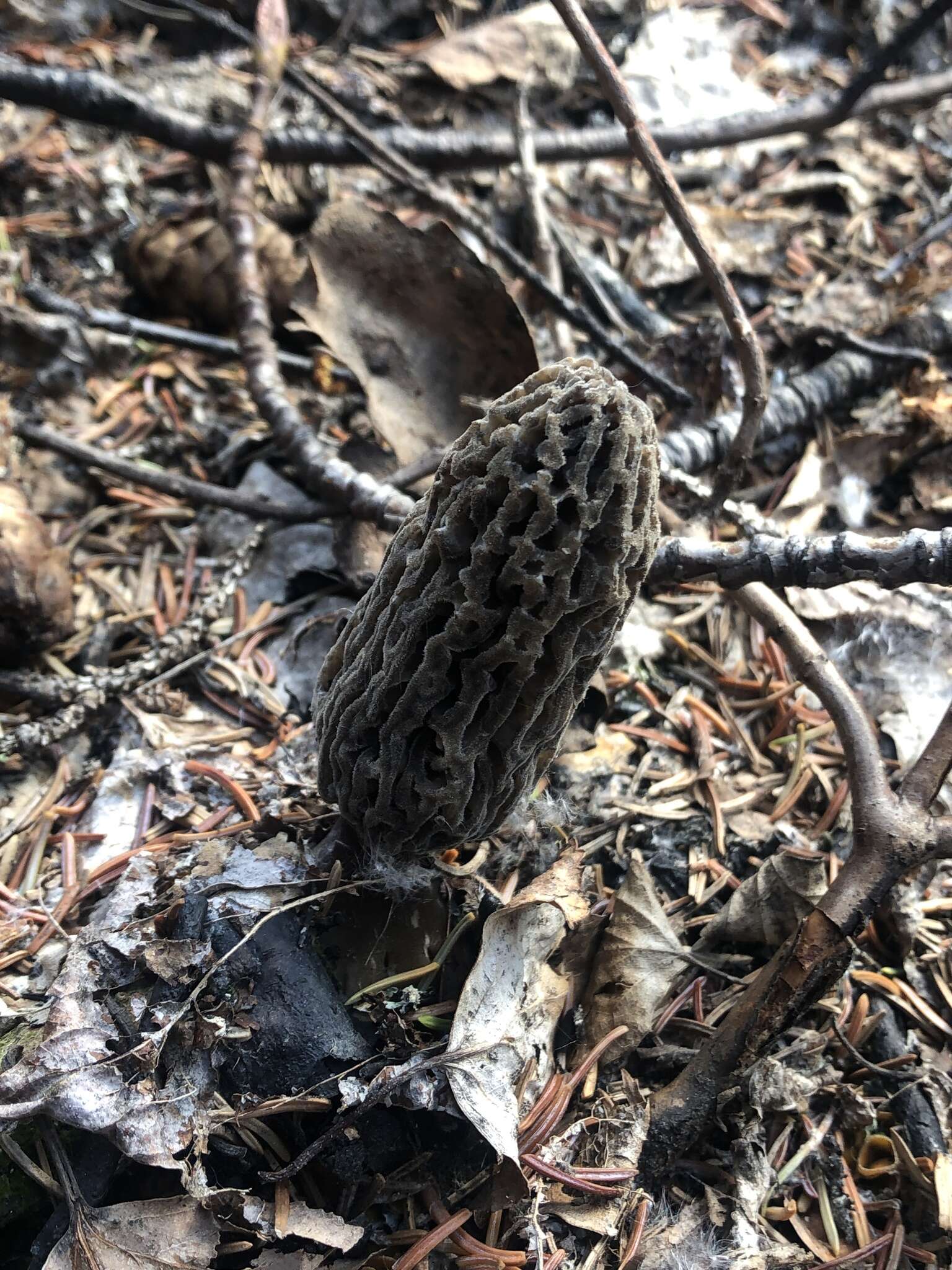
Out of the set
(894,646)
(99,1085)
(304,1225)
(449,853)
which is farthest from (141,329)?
(304,1225)

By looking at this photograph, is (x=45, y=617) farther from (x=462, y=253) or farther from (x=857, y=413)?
(x=857, y=413)

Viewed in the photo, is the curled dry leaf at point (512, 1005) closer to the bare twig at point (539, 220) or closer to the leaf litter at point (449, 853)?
the leaf litter at point (449, 853)

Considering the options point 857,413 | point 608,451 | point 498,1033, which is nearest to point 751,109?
point 857,413

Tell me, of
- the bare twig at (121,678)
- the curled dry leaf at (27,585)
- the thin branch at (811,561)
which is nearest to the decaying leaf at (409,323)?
the bare twig at (121,678)

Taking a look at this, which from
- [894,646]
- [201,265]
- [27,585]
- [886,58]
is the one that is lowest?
[27,585]

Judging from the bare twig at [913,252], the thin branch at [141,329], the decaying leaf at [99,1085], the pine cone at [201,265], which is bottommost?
the decaying leaf at [99,1085]

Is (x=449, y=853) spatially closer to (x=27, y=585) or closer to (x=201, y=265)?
(x=27, y=585)

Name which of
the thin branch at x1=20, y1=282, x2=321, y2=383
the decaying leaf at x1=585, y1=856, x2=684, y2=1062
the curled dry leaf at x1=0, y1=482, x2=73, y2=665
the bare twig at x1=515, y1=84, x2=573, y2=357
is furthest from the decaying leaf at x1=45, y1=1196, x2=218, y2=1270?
the bare twig at x1=515, y1=84, x2=573, y2=357
